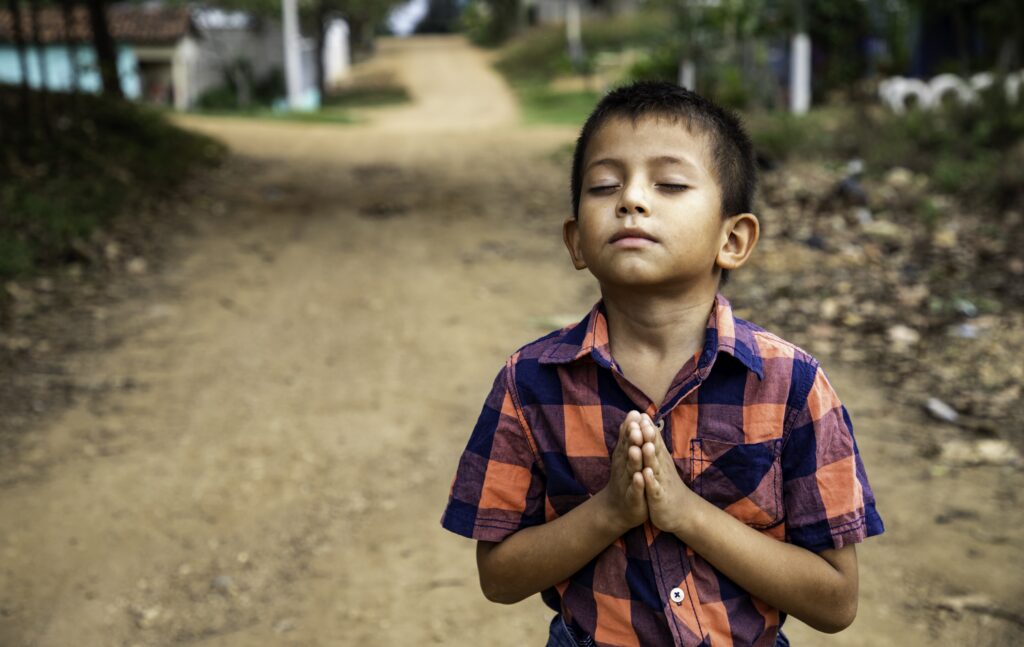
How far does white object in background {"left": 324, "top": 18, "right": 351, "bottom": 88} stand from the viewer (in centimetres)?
3219

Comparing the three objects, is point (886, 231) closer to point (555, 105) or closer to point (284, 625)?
point (284, 625)

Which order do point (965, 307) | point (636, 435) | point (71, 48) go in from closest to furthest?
point (636, 435), point (965, 307), point (71, 48)

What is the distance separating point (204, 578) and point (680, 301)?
8.39ft

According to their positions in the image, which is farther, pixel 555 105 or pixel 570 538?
pixel 555 105

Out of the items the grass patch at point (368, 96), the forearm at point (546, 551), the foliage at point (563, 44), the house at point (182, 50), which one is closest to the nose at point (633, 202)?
the forearm at point (546, 551)

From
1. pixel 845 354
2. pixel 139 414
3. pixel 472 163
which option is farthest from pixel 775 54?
pixel 139 414

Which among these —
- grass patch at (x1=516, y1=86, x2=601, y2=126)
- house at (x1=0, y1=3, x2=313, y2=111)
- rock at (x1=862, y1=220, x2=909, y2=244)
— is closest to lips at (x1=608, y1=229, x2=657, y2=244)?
rock at (x1=862, y1=220, x2=909, y2=244)

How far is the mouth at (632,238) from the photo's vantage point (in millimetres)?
1455

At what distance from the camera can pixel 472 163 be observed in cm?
1212

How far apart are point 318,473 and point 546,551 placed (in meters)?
2.95

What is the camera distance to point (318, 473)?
434 cm

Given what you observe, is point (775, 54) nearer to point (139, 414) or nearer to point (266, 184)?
point (266, 184)

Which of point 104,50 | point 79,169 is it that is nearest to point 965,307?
point 79,169

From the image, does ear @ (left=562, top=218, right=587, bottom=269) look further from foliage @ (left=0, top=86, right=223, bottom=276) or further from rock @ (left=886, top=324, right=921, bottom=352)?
foliage @ (left=0, top=86, right=223, bottom=276)
